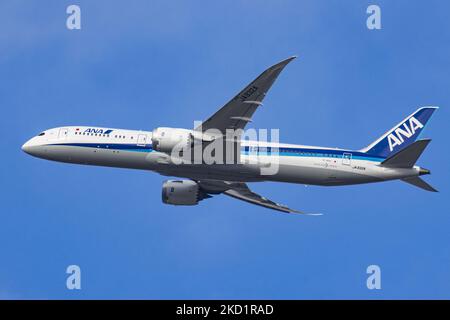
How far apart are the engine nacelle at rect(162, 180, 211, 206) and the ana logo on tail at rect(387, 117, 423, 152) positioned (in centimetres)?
1533

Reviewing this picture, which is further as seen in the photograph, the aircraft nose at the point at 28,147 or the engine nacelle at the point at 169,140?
the aircraft nose at the point at 28,147

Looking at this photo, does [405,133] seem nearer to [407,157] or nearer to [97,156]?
[407,157]

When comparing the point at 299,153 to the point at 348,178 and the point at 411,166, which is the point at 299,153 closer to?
the point at 348,178

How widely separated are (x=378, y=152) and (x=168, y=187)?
16160 mm

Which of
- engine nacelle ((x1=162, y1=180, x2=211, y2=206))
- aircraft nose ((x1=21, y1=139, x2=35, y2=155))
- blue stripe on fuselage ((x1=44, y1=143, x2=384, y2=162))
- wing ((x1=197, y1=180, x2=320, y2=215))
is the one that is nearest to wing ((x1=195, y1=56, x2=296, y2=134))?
blue stripe on fuselage ((x1=44, y1=143, x2=384, y2=162))

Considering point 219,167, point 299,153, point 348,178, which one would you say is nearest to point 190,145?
point 219,167

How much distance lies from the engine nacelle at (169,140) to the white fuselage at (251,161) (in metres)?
1.27

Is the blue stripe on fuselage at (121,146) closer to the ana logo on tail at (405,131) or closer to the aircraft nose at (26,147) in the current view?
the aircraft nose at (26,147)

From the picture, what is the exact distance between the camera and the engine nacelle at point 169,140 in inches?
2215

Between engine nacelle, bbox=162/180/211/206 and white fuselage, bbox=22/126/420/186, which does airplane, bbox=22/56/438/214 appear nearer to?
white fuselage, bbox=22/126/420/186

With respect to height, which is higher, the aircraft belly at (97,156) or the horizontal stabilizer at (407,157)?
the aircraft belly at (97,156)

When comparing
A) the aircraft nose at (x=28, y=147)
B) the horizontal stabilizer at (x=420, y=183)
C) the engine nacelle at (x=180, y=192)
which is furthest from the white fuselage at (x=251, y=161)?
the engine nacelle at (x=180, y=192)

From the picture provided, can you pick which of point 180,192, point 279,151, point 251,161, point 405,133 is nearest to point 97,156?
point 180,192

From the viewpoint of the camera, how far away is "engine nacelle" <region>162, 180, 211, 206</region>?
64125mm
